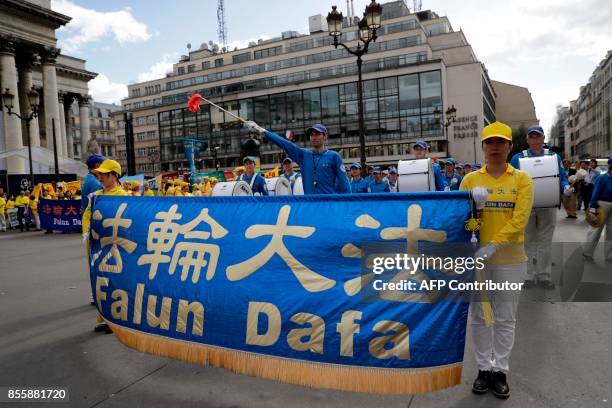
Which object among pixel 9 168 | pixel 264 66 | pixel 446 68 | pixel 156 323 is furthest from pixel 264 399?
pixel 264 66

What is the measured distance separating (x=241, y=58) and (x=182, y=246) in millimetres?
73893

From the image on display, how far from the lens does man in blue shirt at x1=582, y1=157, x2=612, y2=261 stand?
25.6 feet

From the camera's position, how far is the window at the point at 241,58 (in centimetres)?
7246

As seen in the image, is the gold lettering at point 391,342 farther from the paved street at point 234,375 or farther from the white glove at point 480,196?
the white glove at point 480,196

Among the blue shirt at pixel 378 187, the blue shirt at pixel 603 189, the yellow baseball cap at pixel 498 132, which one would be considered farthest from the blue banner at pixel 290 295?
the blue shirt at pixel 378 187

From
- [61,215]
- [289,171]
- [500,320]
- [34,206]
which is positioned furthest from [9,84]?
[500,320]

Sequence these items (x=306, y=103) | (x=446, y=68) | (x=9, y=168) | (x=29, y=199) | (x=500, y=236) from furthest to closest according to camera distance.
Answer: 1. (x=306, y=103)
2. (x=446, y=68)
3. (x=9, y=168)
4. (x=29, y=199)
5. (x=500, y=236)

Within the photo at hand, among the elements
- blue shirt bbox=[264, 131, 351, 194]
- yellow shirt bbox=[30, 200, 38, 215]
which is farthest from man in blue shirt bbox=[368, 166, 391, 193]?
yellow shirt bbox=[30, 200, 38, 215]

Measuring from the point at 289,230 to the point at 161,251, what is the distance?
1.34 m

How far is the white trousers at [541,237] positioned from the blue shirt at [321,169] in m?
2.79

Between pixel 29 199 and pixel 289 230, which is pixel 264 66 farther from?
pixel 289 230

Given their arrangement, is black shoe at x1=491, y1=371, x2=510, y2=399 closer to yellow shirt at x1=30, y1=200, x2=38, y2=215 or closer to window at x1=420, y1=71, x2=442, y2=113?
yellow shirt at x1=30, y1=200, x2=38, y2=215

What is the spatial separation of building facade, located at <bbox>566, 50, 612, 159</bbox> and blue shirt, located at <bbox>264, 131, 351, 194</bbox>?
83515 millimetres

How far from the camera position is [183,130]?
77.2 m
